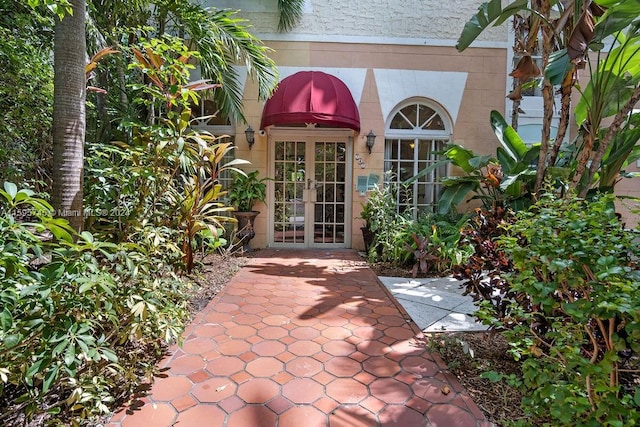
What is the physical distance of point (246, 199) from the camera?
640 cm

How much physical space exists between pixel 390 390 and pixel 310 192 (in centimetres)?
Result: 520

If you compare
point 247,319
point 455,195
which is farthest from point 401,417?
point 455,195

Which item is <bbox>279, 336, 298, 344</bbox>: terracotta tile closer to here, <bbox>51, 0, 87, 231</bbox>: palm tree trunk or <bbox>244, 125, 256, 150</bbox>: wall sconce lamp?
<bbox>51, 0, 87, 231</bbox>: palm tree trunk

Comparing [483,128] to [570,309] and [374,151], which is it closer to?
[374,151]

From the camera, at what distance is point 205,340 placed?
Result: 2.68 meters

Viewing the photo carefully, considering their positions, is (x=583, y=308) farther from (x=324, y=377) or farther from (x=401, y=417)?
(x=324, y=377)

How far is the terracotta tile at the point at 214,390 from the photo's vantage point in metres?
1.96

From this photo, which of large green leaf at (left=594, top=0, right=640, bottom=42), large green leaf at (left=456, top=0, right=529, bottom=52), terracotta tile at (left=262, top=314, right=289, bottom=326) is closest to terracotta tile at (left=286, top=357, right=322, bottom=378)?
terracotta tile at (left=262, top=314, right=289, bottom=326)

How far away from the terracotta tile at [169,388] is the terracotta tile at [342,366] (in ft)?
3.08

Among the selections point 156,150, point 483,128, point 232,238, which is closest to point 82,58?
point 156,150

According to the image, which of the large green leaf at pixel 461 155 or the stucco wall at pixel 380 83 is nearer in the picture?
the large green leaf at pixel 461 155

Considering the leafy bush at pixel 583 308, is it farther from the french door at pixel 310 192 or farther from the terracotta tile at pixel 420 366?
the french door at pixel 310 192

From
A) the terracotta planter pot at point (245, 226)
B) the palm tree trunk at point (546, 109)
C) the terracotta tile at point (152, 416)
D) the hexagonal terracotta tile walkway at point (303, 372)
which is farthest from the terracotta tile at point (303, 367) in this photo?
the terracotta planter pot at point (245, 226)

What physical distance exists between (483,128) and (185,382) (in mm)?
7092
